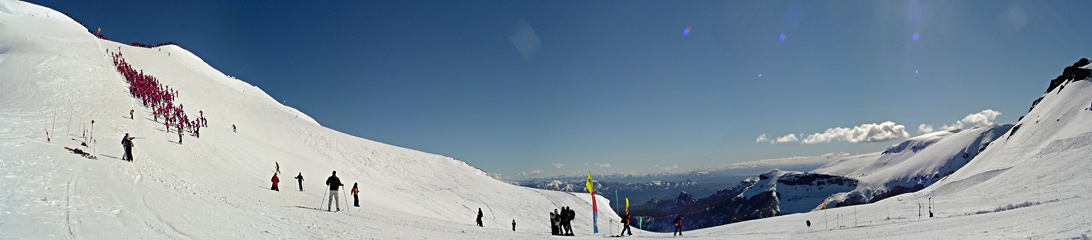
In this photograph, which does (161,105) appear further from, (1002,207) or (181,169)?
(1002,207)

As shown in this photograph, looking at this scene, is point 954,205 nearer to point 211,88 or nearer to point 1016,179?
point 1016,179

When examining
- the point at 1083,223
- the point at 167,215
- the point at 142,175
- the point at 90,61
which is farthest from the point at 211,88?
the point at 1083,223

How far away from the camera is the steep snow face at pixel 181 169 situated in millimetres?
12359

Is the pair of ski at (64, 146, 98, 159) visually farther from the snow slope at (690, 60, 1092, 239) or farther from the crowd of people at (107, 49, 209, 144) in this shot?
the snow slope at (690, 60, 1092, 239)

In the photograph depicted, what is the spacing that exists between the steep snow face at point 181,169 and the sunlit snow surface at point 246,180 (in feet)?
0.37

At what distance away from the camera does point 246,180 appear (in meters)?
24.9

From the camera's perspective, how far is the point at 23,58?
116 ft

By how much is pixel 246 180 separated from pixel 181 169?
3619 millimetres

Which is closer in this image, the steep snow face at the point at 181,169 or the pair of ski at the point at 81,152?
the steep snow face at the point at 181,169

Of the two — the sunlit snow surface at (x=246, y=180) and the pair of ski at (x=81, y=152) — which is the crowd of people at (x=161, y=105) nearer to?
the sunlit snow surface at (x=246, y=180)

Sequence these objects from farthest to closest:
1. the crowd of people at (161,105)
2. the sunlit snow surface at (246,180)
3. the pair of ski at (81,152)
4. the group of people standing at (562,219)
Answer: the crowd of people at (161,105)
the group of people standing at (562,219)
the pair of ski at (81,152)
the sunlit snow surface at (246,180)

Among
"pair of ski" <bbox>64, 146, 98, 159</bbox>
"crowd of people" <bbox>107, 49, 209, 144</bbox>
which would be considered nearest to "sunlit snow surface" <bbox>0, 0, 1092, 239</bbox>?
"pair of ski" <bbox>64, 146, 98, 159</bbox>

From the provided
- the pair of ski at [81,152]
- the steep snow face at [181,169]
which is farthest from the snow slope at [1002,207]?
the pair of ski at [81,152]

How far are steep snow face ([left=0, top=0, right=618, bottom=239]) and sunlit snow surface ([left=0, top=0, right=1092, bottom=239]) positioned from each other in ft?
0.37
